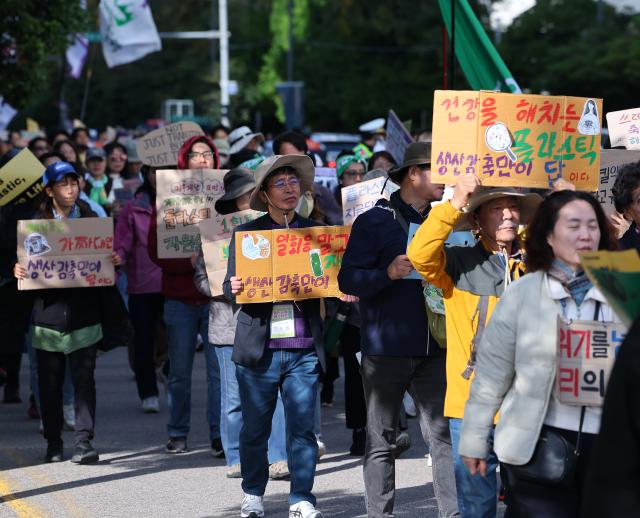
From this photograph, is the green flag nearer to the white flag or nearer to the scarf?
the scarf

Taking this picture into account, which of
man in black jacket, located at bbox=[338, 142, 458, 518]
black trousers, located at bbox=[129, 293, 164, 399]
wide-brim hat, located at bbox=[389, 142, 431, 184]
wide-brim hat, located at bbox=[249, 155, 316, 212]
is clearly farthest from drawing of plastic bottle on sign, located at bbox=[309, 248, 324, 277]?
black trousers, located at bbox=[129, 293, 164, 399]

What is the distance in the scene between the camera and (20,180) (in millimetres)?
9703

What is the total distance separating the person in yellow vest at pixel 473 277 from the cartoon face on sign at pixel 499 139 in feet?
0.53

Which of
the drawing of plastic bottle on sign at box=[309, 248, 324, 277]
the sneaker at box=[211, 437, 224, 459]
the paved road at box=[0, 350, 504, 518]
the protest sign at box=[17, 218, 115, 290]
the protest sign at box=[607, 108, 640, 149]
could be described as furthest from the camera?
the sneaker at box=[211, 437, 224, 459]

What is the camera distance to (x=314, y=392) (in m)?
7.43

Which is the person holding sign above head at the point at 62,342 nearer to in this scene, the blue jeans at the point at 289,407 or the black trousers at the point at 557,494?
the blue jeans at the point at 289,407

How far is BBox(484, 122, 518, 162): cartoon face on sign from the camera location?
5844 mm

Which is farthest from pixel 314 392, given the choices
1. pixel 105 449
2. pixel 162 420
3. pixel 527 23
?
pixel 527 23

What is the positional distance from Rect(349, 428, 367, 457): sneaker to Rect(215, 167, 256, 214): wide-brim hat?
6.09 feet

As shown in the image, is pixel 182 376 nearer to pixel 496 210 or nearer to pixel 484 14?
pixel 496 210

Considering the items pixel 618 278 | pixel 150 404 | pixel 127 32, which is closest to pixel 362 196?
pixel 150 404

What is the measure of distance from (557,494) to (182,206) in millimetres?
5124

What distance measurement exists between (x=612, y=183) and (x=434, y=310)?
2099 mm

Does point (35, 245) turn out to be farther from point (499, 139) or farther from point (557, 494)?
point (557, 494)
